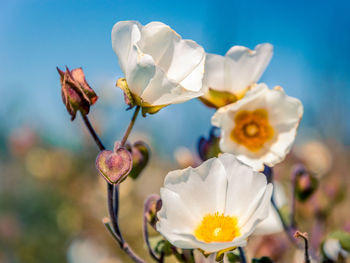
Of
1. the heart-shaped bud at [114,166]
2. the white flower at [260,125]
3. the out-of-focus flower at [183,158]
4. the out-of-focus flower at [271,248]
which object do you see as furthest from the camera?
the out-of-focus flower at [183,158]

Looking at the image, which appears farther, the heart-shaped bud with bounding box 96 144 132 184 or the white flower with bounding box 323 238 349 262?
the white flower with bounding box 323 238 349 262

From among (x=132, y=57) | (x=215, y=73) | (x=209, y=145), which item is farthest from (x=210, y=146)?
(x=132, y=57)

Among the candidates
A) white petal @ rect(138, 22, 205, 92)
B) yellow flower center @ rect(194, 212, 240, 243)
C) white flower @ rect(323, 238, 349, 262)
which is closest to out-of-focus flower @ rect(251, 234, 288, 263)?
white flower @ rect(323, 238, 349, 262)

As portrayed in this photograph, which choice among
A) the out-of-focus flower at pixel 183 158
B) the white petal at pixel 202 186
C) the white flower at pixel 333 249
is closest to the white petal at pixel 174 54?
the white petal at pixel 202 186

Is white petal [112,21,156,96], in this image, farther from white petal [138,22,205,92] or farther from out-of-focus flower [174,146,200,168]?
out-of-focus flower [174,146,200,168]

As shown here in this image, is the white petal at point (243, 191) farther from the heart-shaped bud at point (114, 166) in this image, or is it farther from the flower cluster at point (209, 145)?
the heart-shaped bud at point (114, 166)
